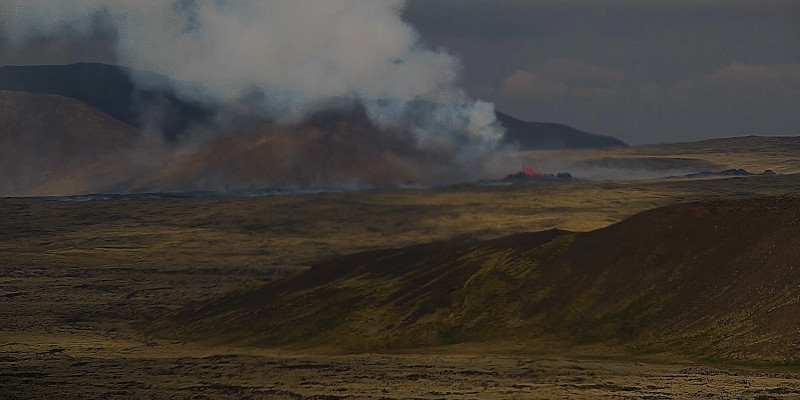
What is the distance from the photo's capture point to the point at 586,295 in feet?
403

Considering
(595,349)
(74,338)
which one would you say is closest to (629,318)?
(595,349)

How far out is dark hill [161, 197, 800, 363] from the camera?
109 meters

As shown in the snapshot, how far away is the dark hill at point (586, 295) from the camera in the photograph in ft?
358

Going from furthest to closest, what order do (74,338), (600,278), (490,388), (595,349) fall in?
(74,338) → (600,278) → (595,349) → (490,388)

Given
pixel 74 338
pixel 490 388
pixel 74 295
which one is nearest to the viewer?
pixel 490 388

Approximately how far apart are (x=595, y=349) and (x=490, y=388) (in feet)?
76.4

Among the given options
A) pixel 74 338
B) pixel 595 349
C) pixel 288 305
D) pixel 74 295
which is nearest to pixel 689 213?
pixel 595 349

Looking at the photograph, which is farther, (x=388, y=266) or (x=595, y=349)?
(x=388, y=266)

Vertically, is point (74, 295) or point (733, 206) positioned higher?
point (733, 206)

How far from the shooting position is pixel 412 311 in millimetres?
129625

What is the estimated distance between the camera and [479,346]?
117250 millimetres

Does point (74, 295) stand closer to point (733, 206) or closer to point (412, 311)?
point (412, 311)

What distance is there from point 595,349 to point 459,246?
4161 centimetres

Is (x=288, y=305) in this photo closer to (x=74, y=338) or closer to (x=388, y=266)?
(x=388, y=266)
